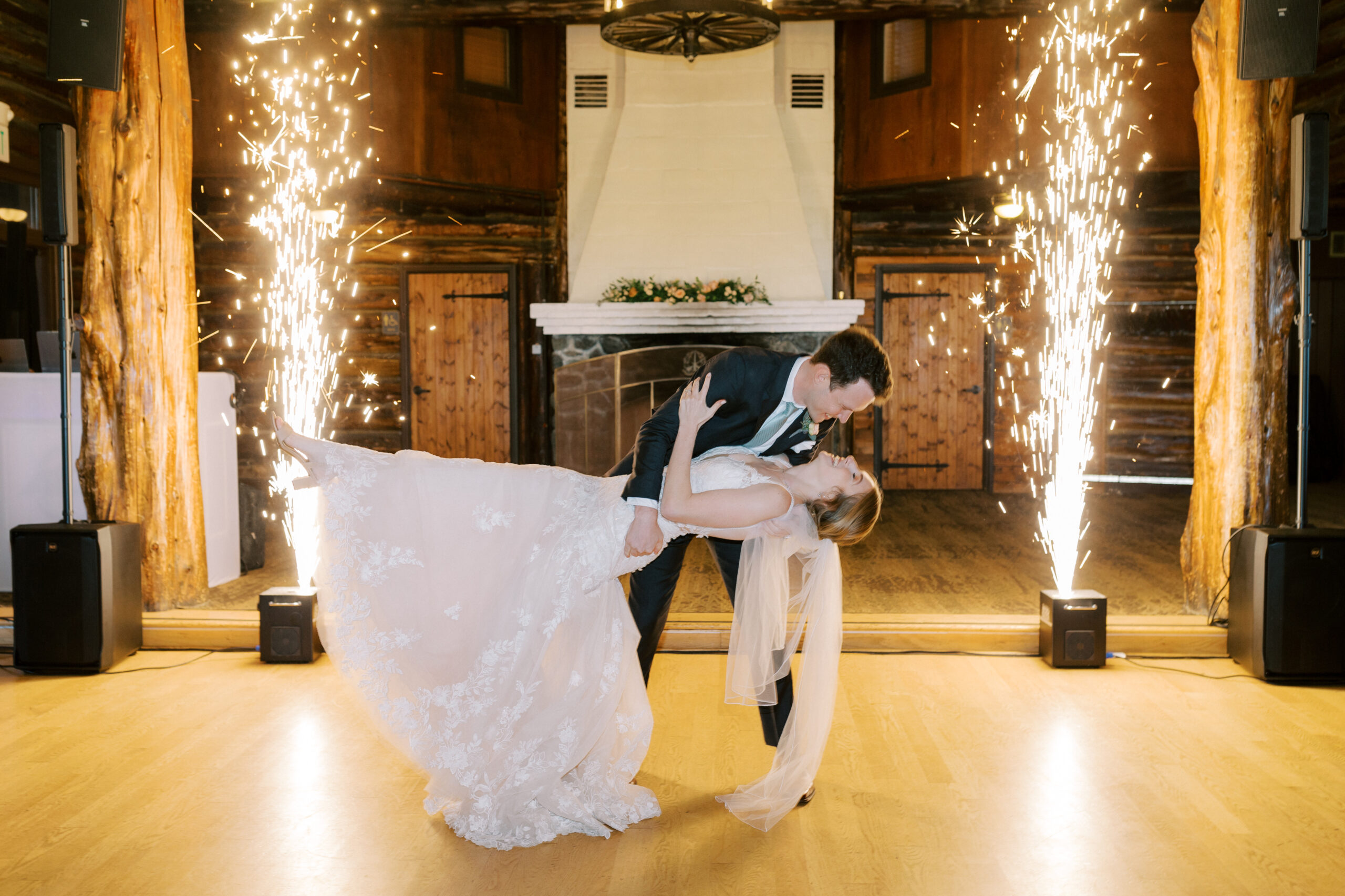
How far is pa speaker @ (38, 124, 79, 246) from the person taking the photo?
12.5ft

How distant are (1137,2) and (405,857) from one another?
17.6 ft

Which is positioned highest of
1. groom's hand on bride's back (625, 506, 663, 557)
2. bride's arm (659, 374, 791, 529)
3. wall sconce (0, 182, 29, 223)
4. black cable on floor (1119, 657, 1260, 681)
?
wall sconce (0, 182, 29, 223)

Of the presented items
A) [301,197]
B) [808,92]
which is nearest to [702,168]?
[808,92]

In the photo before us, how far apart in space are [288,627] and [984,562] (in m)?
3.85

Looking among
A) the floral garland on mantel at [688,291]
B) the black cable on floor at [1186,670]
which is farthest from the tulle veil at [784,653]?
the floral garland on mantel at [688,291]

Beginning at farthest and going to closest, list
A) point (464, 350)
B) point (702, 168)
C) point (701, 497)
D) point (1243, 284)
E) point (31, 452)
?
point (464, 350), point (702, 168), point (31, 452), point (1243, 284), point (701, 497)

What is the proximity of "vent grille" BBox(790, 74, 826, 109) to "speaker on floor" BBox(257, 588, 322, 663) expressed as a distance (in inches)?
226

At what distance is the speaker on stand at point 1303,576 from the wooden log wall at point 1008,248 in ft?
14.5

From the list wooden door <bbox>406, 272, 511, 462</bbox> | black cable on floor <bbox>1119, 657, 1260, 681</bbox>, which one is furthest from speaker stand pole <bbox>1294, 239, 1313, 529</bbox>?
wooden door <bbox>406, 272, 511, 462</bbox>

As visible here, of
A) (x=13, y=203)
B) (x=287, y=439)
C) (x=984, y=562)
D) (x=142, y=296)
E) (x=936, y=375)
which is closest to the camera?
(x=287, y=439)

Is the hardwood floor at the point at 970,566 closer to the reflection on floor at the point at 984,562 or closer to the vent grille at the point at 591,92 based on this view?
the reflection on floor at the point at 984,562

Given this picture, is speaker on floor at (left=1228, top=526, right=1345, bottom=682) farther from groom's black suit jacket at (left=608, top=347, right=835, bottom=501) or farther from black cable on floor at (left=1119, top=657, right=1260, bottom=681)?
groom's black suit jacket at (left=608, top=347, right=835, bottom=501)

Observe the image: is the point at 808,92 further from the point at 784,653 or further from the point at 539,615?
the point at 539,615

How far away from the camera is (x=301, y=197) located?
438cm
